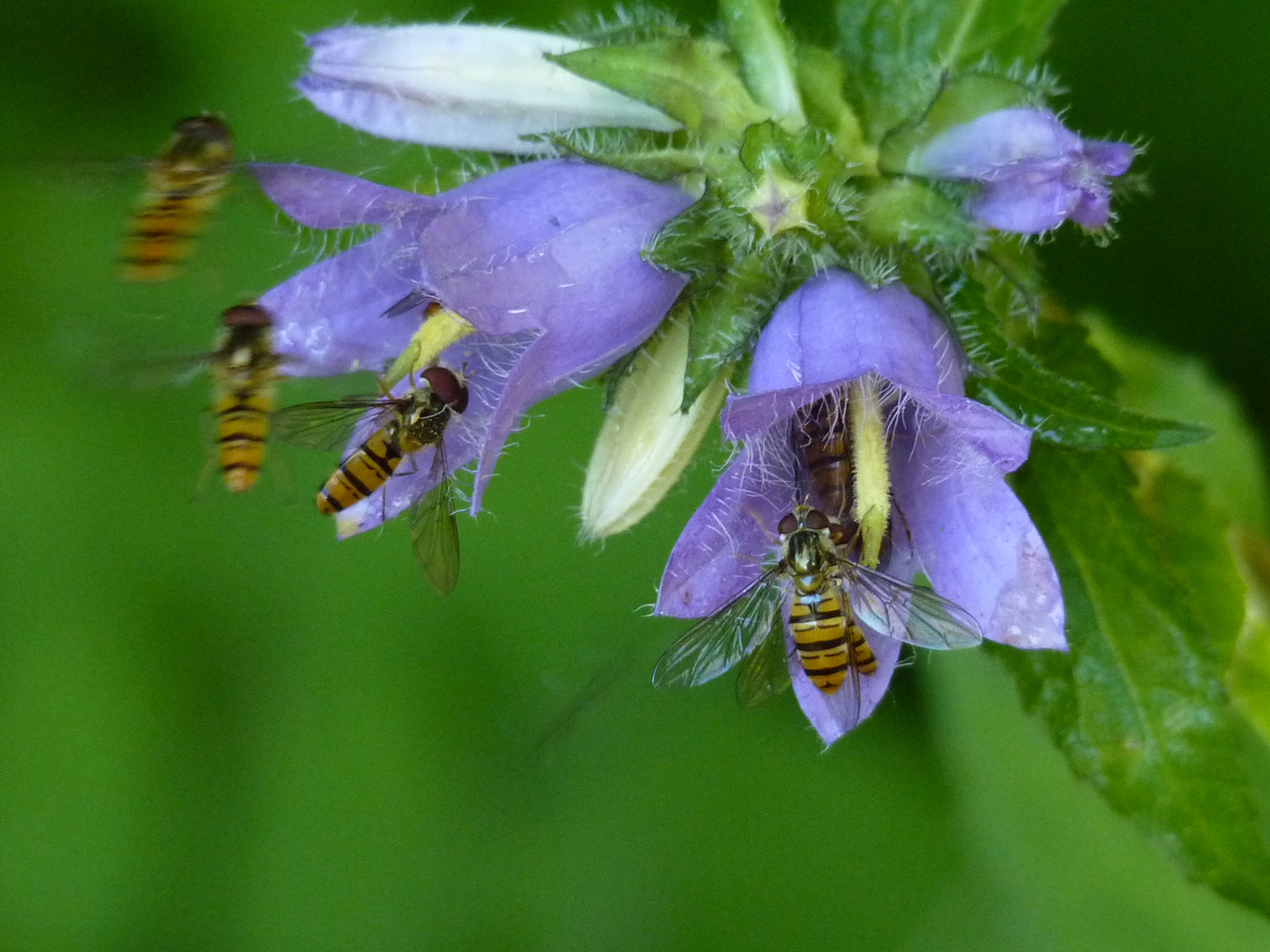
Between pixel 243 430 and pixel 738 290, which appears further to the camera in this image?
pixel 243 430

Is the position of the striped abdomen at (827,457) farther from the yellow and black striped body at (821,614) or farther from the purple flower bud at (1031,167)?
the purple flower bud at (1031,167)

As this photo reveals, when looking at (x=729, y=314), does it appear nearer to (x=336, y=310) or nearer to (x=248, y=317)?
(x=336, y=310)

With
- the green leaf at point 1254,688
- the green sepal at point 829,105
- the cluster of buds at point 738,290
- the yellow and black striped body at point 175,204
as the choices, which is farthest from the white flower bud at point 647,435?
the green leaf at point 1254,688

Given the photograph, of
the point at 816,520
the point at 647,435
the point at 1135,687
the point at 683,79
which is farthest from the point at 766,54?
the point at 1135,687

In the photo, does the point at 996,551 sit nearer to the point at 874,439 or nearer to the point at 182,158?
the point at 874,439

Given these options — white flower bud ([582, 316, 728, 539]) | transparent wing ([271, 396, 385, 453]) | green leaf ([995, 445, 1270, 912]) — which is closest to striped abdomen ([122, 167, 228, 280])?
transparent wing ([271, 396, 385, 453])
